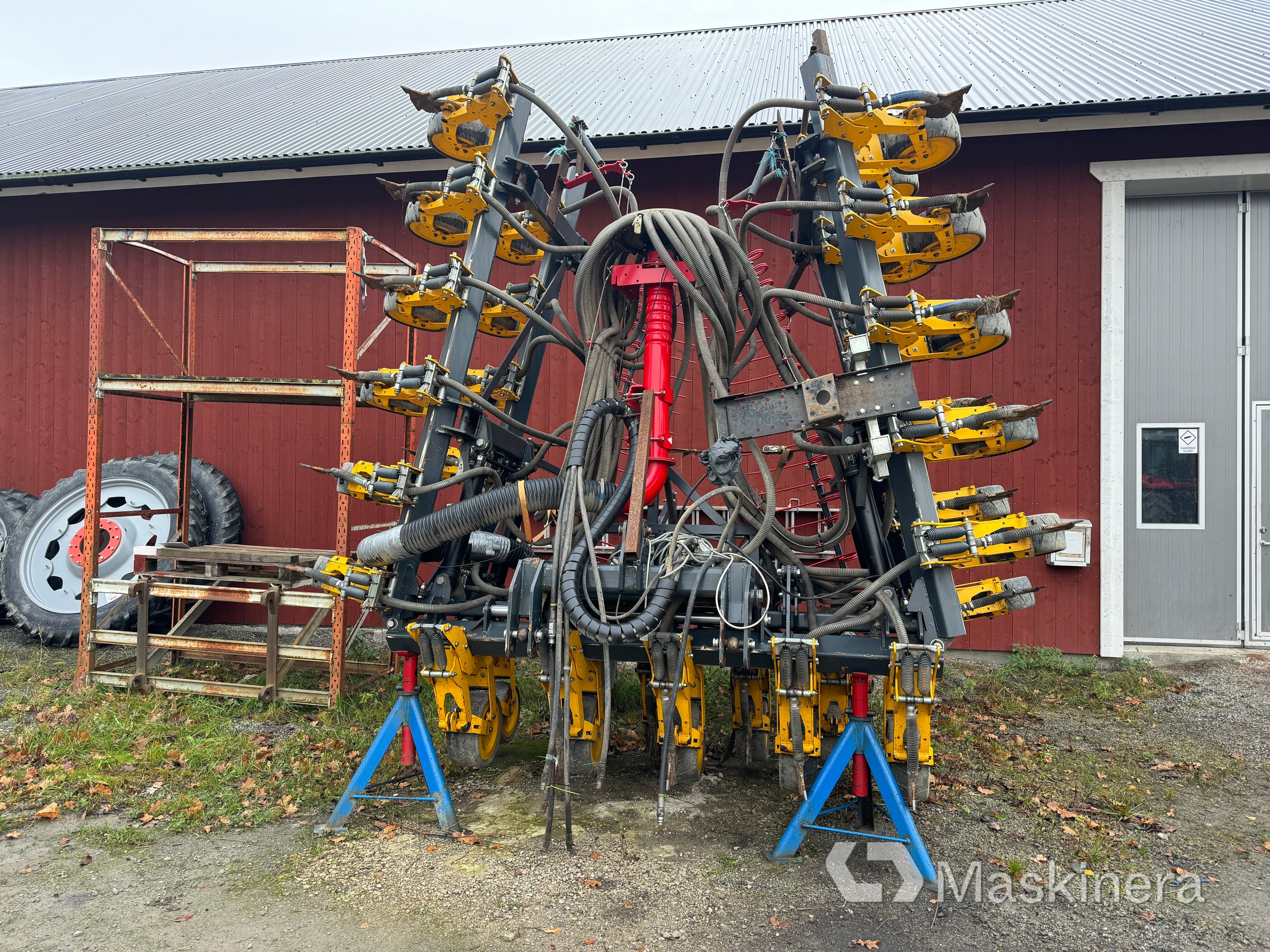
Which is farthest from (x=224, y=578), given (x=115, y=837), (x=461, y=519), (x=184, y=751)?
(x=461, y=519)

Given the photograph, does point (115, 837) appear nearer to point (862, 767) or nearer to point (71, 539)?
point (862, 767)

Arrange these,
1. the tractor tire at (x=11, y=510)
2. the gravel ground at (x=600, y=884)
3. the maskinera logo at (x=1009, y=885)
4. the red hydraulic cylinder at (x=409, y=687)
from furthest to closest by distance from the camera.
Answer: the tractor tire at (x=11, y=510)
the red hydraulic cylinder at (x=409, y=687)
the maskinera logo at (x=1009, y=885)
the gravel ground at (x=600, y=884)

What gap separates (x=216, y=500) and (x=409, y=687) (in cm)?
469

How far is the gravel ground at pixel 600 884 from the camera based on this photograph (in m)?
2.64

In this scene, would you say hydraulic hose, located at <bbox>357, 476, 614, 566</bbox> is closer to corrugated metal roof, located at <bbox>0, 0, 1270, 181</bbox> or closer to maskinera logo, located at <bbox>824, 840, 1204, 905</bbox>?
maskinera logo, located at <bbox>824, 840, 1204, 905</bbox>

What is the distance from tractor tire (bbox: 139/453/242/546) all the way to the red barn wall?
25 cm

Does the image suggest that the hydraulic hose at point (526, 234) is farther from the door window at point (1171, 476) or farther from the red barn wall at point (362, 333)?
the door window at point (1171, 476)

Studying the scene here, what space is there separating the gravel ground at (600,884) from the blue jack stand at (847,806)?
0.28 ft

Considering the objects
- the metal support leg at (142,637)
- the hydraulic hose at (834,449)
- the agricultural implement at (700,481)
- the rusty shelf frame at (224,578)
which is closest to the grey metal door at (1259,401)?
the agricultural implement at (700,481)

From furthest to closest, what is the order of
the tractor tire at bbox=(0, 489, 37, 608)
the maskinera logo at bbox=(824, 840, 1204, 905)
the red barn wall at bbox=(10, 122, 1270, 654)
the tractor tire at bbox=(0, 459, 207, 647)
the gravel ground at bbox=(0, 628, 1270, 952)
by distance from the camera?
the tractor tire at bbox=(0, 489, 37, 608), the tractor tire at bbox=(0, 459, 207, 647), the red barn wall at bbox=(10, 122, 1270, 654), the maskinera logo at bbox=(824, 840, 1204, 905), the gravel ground at bbox=(0, 628, 1270, 952)

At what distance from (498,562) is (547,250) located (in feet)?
5.47

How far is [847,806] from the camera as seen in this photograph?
10.4 feet

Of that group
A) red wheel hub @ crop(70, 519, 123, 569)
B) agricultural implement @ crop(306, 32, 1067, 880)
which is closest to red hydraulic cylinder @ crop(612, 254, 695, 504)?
agricultural implement @ crop(306, 32, 1067, 880)

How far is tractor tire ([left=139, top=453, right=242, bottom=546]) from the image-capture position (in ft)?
22.9
